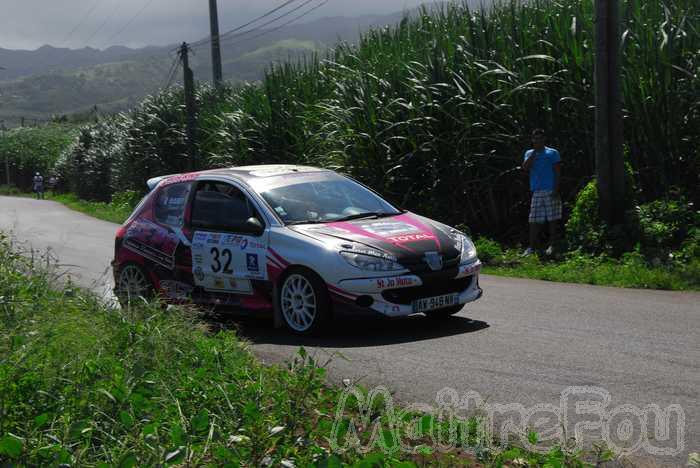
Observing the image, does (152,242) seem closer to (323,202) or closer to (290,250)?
(323,202)

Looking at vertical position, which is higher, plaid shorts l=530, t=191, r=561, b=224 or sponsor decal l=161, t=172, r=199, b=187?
sponsor decal l=161, t=172, r=199, b=187

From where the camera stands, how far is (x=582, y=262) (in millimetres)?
14602

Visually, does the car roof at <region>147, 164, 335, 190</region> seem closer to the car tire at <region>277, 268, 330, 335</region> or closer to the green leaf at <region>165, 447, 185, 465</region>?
the car tire at <region>277, 268, 330, 335</region>

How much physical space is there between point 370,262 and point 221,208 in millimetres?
2127

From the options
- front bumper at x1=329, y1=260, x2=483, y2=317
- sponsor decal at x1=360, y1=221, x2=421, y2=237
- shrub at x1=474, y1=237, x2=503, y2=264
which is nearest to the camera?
front bumper at x1=329, y1=260, x2=483, y2=317

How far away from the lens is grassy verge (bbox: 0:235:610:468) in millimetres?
5188

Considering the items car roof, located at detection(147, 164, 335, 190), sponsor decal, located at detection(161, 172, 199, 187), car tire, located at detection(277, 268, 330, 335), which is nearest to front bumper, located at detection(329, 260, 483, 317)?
car tire, located at detection(277, 268, 330, 335)

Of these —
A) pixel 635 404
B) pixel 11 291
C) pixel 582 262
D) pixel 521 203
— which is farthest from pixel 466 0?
pixel 635 404

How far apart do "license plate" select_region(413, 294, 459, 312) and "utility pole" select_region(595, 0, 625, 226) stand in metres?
6.10

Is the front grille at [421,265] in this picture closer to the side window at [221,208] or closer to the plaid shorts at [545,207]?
the side window at [221,208]

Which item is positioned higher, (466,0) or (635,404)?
(466,0)

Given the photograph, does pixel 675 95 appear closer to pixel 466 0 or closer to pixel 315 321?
pixel 466 0

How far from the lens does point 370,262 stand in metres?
9.39

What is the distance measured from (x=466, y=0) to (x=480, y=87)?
6.97ft
